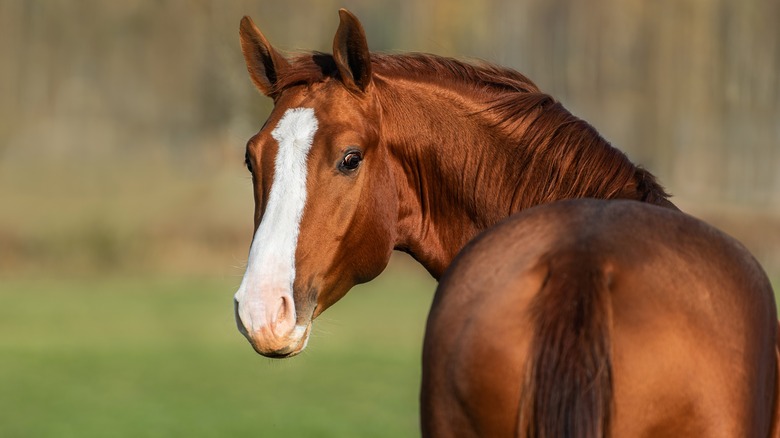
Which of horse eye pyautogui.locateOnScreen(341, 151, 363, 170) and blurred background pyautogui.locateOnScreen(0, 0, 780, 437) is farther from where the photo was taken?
blurred background pyautogui.locateOnScreen(0, 0, 780, 437)

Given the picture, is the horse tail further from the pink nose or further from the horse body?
the pink nose

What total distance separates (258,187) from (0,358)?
1539 centimetres

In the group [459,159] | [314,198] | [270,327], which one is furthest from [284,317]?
[459,159]

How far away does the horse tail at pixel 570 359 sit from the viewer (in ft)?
7.41

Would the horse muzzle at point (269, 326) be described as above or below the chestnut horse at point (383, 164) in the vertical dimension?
below

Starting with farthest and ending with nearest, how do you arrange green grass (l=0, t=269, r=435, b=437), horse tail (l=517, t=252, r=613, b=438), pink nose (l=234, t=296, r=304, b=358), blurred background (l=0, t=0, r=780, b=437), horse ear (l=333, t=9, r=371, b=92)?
blurred background (l=0, t=0, r=780, b=437) < green grass (l=0, t=269, r=435, b=437) < horse ear (l=333, t=9, r=371, b=92) < pink nose (l=234, t=296, r=304, b=358) < horse tail (l=517, t=252, r=613, b=438)

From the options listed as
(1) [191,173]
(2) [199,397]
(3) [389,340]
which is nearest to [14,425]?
(2) [199,397]

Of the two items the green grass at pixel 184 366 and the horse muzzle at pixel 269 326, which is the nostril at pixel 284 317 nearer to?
the horse muzzle at pixel 269 326

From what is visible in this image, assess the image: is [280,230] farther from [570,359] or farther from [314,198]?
[570,359]

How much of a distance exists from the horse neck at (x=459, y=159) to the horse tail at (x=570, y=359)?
1.44m

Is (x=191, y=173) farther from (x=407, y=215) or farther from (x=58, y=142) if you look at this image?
(x=407, y=215)

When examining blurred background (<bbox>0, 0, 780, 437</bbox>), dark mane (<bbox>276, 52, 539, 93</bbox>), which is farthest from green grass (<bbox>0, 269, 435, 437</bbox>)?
dark mane (<bbox>276, 52, 539, 93</bbox>)

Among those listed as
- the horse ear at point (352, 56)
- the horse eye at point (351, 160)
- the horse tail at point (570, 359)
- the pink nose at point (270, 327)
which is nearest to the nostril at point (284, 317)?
the pink nose at point (270, 327)

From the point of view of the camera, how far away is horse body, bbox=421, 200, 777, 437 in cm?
228
